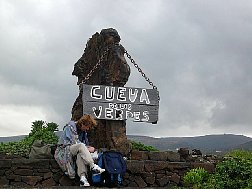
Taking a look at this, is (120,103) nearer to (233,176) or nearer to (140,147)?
(140,147)

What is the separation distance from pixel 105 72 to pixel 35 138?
338 centimetres

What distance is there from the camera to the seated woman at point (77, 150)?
1301cm

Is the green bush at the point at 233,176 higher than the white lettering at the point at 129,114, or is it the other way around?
the white lettering at the point at 129,114

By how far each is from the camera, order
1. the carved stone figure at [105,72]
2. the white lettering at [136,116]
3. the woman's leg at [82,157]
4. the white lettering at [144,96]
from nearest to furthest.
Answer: the woman's leg at [82,157] → the carved stone figure at [105,72] → the white lettering at [136,116] → the white lettering at [144,96]

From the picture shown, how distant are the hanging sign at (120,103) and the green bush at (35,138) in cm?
235

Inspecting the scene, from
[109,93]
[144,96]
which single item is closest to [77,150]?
[109,93]

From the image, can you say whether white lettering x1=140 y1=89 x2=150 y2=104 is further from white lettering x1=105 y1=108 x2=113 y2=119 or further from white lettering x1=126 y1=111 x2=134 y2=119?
white lettering x1=105 y1=108 x2=113 y2=119

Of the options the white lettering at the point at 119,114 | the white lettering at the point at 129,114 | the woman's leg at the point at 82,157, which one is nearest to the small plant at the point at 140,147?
the white lettering at the point at 129,114

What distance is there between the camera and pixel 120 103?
51.7 feet

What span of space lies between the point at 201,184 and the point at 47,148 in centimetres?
476

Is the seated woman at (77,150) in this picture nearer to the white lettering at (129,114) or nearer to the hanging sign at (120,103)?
the hanging sign at (120,103)

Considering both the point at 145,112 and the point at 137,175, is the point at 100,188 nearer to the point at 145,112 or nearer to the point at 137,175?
the point at 137,175

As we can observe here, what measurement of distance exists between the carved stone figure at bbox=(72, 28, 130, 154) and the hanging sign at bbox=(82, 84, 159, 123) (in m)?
0.24

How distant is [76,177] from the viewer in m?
13.8
